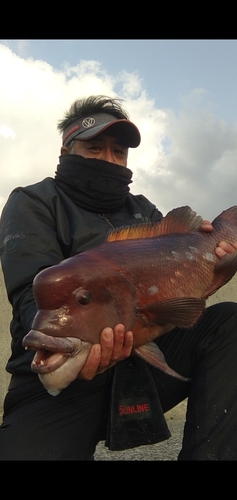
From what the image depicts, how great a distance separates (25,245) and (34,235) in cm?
8

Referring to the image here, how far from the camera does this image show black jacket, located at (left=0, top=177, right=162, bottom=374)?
2.37 metres

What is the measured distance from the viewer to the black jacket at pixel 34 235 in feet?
7.77

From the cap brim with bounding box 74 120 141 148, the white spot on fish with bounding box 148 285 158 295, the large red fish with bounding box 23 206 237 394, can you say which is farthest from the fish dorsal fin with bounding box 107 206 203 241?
the cap brim with bounding box 74 120 141 148

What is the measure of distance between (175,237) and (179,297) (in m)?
0.33

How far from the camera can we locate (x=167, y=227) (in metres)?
2.37

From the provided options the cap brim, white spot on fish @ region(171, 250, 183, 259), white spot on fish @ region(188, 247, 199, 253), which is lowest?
white spot on fish @ region(171, 250, 183, 259)

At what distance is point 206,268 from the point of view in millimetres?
2320

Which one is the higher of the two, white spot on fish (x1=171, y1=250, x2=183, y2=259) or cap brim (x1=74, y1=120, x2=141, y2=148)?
cap brim (x1=74, y1=120, x2=141, y2=148)

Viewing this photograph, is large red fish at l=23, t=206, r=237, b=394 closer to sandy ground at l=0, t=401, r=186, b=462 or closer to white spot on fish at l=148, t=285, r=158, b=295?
white spot on fish at l=148, t=285, r=158, b=295

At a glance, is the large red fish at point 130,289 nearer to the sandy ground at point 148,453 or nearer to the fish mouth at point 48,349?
the fish mouth at point 48,349

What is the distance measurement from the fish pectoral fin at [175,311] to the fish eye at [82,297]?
266 millimetres

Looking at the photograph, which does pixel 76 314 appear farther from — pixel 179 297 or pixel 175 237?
pixel 175 237

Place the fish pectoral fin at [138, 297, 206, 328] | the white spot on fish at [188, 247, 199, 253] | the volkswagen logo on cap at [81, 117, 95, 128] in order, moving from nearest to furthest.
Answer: the fish pectoral fin at [138, 297, 206, 328] < the white spot on fish at [188, 247, 199, 253] < the volkswagen logo on cap at [81, 117, 95, 128]

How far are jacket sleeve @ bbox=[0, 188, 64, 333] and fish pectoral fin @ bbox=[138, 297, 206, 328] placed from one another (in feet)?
1.79
